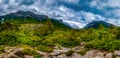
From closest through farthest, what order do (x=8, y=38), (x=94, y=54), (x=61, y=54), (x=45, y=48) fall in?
(x=94, y=54)
(x=61, y=54)
(x=45, y=48)
(x=8, y=38)

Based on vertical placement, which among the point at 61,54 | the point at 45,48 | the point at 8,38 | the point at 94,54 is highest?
the point at 8,38

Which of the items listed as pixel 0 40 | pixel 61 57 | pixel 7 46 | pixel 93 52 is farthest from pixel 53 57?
pixel 0 40

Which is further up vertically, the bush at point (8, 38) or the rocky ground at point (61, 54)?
the bush at point (8, 38)

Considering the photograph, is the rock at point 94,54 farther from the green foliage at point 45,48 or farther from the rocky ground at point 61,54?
the green foliage at point 45,48

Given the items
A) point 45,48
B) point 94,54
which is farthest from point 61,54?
point 94,54

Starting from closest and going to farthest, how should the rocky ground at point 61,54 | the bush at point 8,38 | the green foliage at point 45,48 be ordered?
the rocky ground at point 61,54
the green foliage at point 45,48
the bush at point 8,38

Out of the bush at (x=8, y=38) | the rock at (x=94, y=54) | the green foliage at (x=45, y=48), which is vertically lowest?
the rock at (x=94, y=54)

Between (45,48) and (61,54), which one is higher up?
(45,48)

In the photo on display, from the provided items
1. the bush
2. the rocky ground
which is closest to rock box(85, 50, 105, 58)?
the rocky ground

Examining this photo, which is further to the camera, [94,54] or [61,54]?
[61,54]

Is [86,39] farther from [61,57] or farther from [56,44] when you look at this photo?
[61,57]

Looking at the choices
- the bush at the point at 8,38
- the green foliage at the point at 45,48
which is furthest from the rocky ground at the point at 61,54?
the bush at the point at 8,38

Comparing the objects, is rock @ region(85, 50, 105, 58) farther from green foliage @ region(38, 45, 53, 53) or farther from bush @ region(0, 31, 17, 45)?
bush @ region(0, 31, 17, 45)

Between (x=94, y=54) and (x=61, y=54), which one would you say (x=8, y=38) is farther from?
(x=94, y=54)
